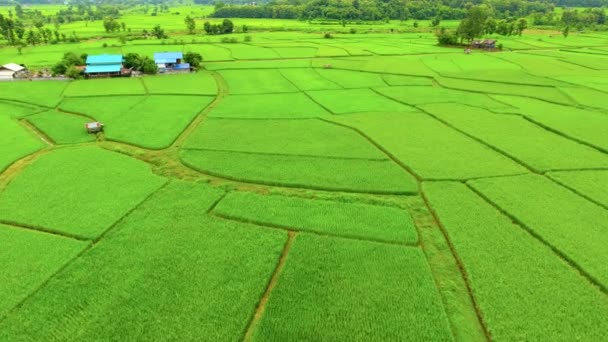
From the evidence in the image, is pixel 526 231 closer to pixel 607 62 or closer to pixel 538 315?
pixel 538 315

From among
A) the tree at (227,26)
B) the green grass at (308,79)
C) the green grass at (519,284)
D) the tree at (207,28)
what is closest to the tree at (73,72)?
the green grass at (308,79)

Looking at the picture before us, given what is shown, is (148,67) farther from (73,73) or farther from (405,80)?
(405,80)

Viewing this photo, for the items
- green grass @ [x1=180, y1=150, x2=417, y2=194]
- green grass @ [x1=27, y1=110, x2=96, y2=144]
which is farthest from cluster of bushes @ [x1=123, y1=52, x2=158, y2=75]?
green grass @ [x1=180, y1=150, x2=417, y2=194]

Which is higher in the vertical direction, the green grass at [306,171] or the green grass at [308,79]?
the green grass at [308,79]

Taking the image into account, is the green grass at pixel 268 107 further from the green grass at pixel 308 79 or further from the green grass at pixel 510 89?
the green grass at pixel 510 89

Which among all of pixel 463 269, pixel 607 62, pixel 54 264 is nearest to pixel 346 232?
pixel 463 269

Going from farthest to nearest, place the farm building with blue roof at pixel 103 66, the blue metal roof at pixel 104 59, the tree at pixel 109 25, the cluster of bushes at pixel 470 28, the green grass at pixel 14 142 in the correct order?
the tree at pixel 109 25 → the cluster of bushes at pixel 470 28 → the blue metal roof at pixel 104 59 → the farm building with blue roof at pixel 103 66 → the green grass at pixel 14 142

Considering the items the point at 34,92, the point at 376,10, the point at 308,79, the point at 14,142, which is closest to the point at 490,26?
the point at 376,10
